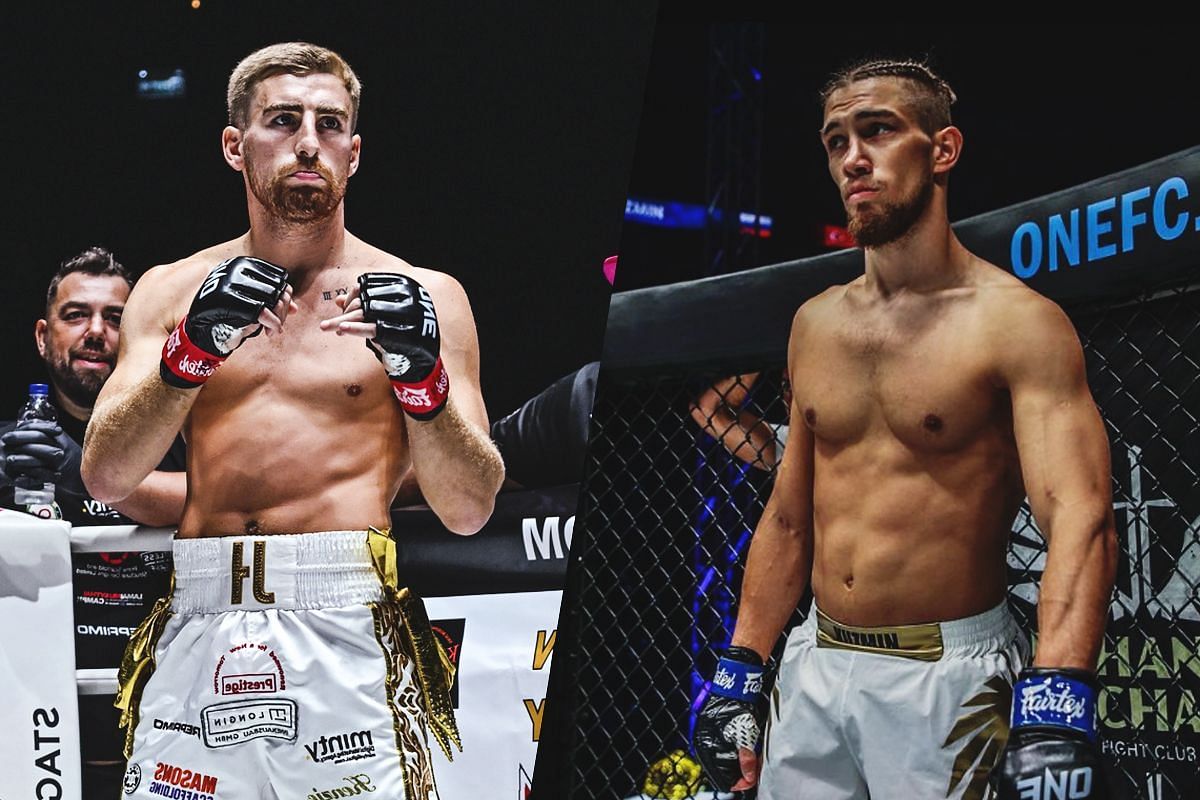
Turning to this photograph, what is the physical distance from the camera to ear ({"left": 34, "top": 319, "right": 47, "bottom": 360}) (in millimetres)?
3074

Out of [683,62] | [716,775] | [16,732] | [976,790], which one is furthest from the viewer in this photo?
[683,62]

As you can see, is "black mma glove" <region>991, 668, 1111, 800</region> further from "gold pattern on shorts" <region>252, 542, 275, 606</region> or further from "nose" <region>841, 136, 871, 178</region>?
"gold pattern on shorts" <region>252, 542, 275, 606</region>

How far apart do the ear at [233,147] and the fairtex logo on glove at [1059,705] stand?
2104 millimetres

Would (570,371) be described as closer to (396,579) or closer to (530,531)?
(530,531)

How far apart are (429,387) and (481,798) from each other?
1007 millimetres

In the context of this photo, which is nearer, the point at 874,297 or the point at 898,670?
the point at 898,670

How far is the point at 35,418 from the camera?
3041 mm

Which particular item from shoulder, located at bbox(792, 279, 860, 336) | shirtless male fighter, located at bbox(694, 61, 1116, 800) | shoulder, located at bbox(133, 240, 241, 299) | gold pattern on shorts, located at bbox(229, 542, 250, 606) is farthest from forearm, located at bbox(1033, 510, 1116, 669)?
shoulder, located at bbox(133, 240, 241, 299)

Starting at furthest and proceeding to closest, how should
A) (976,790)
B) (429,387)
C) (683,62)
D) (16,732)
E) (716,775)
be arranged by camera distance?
(683,62) < (16,732) < (429,387) < (716,775) < (976,790)

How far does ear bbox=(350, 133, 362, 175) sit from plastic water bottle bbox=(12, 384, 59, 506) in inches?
36.3

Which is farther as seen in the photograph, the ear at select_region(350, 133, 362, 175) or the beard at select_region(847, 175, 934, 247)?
the ear at select_region(350, 133, 362, 175)

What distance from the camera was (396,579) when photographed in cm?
277

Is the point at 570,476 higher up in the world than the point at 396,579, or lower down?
higher up

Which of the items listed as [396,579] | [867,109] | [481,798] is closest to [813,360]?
[867,109]
